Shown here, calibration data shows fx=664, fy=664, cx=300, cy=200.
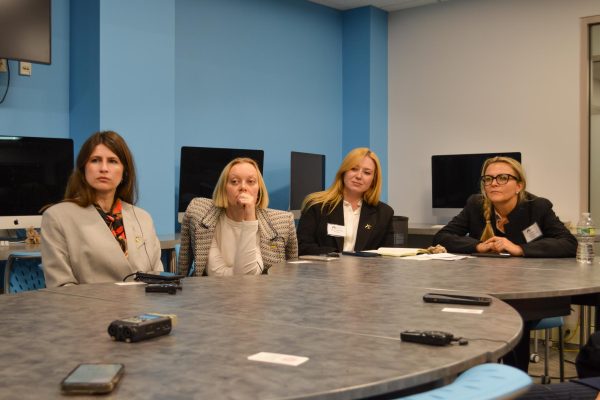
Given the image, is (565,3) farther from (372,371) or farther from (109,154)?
(372,371)

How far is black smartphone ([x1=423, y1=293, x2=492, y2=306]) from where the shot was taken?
1.92m

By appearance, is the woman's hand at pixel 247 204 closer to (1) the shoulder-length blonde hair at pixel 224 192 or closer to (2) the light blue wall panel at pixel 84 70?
(1) the shoulder-length blonde hair at pixel 224 192

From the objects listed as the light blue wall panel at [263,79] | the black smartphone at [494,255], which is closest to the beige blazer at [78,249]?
the black smartphone at [494,255]

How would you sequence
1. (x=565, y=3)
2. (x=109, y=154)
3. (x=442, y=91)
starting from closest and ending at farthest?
(x=109, y=154) < (x=565, y=3) < (x=442, y=91)

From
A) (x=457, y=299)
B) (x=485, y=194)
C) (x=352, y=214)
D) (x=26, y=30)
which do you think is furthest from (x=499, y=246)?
(x=26, y=30)

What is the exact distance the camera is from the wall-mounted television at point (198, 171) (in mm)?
4879

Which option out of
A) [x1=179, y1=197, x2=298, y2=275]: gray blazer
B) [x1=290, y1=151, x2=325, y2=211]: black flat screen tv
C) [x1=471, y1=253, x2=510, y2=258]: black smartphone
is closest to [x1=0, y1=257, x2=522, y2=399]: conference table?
[x1=179, y1=197, x2=298, y2=275]: gray blazer

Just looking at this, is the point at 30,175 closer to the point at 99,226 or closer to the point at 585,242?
the point at 99,226

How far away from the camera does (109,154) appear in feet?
9.21

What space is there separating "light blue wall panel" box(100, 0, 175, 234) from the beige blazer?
1884 millimetres

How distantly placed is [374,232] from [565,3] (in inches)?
126

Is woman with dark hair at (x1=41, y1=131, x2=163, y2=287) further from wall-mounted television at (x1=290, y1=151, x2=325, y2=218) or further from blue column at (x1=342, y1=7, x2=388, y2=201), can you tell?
blue column at (x1=342, y1=7, x2=388, y2=201)

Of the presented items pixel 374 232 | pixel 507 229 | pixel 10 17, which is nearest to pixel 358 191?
pixel 374 232

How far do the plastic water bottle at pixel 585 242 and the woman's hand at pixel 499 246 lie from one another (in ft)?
0.97
